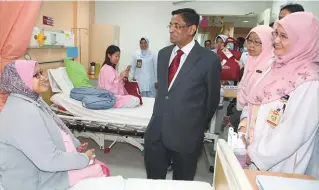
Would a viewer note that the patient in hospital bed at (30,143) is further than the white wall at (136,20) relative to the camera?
No

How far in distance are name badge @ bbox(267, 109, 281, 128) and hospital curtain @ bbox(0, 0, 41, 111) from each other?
244cm

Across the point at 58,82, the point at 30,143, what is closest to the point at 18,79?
the point at 30,143

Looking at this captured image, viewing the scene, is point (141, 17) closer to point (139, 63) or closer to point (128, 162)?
point (139, 63)

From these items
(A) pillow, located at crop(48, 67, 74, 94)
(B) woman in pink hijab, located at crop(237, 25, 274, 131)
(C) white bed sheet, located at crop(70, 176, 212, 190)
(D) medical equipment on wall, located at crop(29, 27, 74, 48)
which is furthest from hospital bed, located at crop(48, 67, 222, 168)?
(C) white bed sheet, located at crop(70, 176, 212, 190)

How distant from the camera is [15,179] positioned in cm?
142

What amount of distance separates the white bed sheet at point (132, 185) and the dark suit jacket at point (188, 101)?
19.7 inches

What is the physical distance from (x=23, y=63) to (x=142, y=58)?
4.19 m

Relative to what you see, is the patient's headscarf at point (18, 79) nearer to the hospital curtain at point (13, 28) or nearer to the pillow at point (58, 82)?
the hospital curtain at point (13, 28)

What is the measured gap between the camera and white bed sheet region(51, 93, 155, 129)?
3207mm

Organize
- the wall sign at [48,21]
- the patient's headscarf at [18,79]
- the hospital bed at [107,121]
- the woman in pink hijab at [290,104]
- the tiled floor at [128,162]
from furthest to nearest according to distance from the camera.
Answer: the wall sign at [48,21]
the hospital bed at [107,121]
the tiled floor at [128,162]
the patient's headscarf at [18,79]
the woman in pink hijab at [290,104]

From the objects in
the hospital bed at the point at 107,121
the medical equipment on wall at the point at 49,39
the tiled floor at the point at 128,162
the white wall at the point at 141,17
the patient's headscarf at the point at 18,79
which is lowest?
the tiled floor at the point at 128,162

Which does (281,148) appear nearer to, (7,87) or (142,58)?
(7,87)

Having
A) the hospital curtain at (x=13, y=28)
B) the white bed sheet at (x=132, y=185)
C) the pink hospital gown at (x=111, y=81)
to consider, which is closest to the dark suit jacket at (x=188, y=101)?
the white bed sheet at (x=132, y=185)

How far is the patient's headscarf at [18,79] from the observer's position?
1.49 meters
